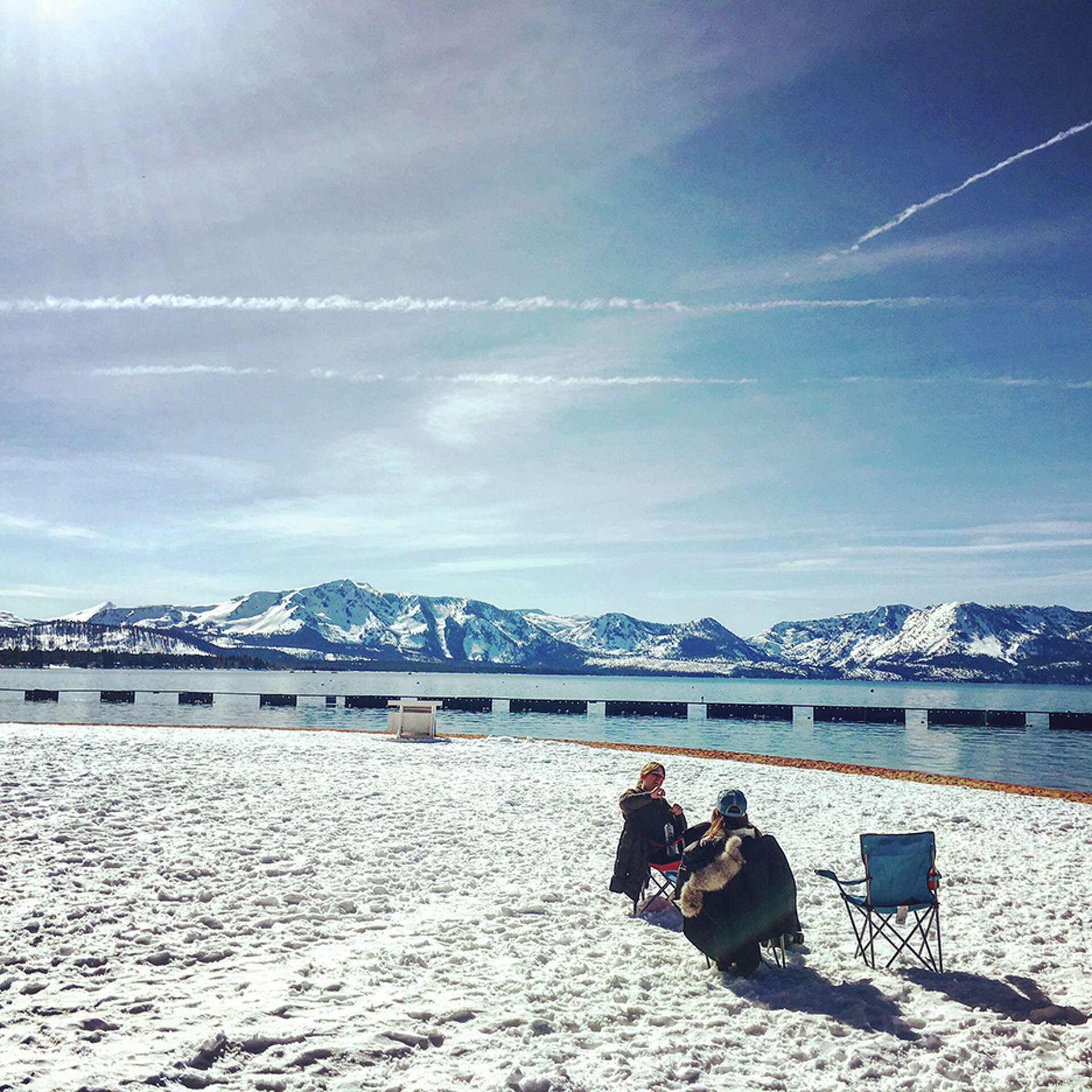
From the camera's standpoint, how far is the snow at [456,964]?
4.23 metres

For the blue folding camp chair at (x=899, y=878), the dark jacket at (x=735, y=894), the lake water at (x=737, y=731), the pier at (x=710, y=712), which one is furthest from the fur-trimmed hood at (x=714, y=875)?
the pier at (x=710, y=712)

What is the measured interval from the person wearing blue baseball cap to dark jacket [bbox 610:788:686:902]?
1.13 metres

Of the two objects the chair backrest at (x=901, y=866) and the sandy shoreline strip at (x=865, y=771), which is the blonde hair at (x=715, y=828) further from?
the sandy shoreline strip at (x=865, y=771)

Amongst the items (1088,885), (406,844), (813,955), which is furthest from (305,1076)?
(1088,885)

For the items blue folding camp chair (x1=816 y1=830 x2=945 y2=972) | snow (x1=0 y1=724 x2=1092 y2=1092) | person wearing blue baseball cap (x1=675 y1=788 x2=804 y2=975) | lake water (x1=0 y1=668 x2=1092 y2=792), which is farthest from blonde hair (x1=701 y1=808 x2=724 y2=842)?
lake water (x1=0 y1=668 x2=1092 y2=792)

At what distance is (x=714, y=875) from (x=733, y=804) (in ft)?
1.80

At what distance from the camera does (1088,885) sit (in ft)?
27.4

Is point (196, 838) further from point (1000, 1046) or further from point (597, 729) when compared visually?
point (597, 729)

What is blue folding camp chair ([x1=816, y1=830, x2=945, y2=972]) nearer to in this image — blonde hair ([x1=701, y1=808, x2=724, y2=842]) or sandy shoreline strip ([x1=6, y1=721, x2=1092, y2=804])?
blonde hair ([x1=701, y1=808, x2=724, y2=842])

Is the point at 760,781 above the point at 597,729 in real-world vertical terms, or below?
above

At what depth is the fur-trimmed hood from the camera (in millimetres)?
5648

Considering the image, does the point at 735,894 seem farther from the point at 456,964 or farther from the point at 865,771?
the point at 865,771

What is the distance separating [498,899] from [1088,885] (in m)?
6.59

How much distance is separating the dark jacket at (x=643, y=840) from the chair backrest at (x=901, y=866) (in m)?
1.76
